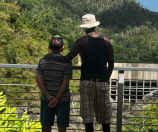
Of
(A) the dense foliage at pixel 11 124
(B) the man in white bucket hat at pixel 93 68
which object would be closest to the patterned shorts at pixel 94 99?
(B) the man in white bucket hat at pixel 93 68

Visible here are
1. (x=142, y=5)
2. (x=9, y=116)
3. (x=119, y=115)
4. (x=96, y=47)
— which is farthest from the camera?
(x=142, y=5)

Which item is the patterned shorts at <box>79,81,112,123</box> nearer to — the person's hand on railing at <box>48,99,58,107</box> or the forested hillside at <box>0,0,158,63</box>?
the person's hand on railing at <box>48,99,58,107</box>

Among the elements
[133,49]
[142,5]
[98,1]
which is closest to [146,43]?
[133,49]

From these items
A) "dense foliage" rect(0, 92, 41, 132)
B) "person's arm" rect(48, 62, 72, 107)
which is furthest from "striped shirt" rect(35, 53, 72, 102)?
"dense foliage" rect(0, 92, 41, 132)

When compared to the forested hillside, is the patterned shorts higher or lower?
lower

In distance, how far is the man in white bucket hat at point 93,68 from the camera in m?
1.75

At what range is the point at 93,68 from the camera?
176cm

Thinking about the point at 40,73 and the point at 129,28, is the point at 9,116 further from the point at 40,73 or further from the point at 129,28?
the point at 129,28

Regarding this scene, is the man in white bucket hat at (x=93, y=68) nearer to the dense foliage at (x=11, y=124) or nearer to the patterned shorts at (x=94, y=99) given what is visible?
the patterned shorts at (x=94, y=99)

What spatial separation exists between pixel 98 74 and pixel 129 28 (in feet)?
388

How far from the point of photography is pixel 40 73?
182cm

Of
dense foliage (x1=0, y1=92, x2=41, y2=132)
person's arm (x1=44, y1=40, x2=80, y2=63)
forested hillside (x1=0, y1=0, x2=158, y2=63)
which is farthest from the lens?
forested hillside (x1=0, y1=0, x2=158, y2=63)

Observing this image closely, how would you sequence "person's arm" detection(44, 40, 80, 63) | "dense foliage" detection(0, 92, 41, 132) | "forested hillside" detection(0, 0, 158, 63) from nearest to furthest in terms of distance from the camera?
"person's arm" detection(44, 40, 80, 63) → "dense foliage" detection(0, 92, 41, 132) → "forested hillside" detection(0, 0, 158, 63)

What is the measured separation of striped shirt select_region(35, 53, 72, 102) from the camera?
1778 millimetres
